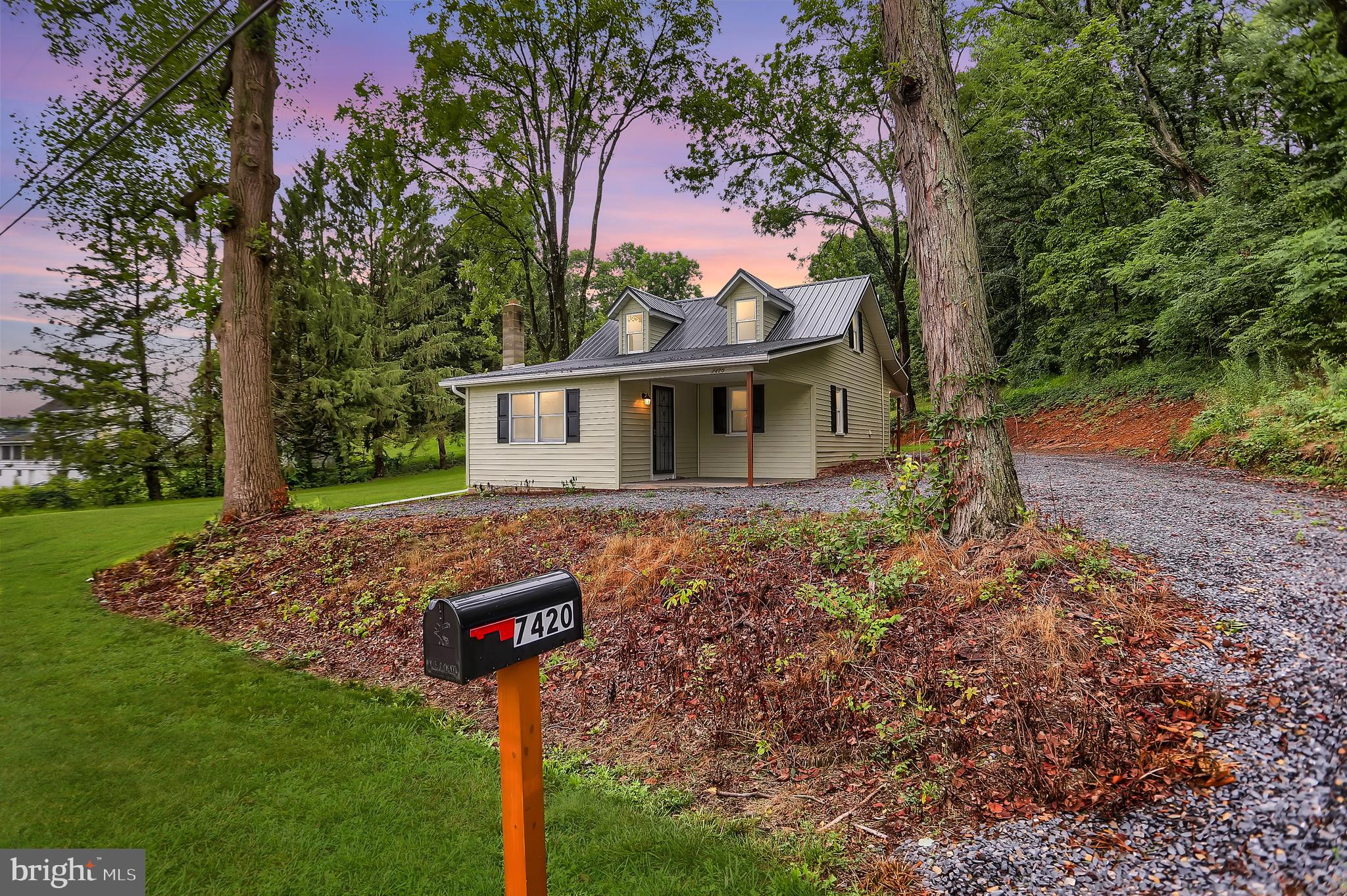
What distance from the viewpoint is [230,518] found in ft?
26.5

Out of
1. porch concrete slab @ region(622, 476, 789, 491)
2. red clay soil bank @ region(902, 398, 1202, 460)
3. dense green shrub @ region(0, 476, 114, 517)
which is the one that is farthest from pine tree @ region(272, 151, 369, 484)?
red clay soil bank @ region(902, 398, 1202, 460)

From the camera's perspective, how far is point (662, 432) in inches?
549

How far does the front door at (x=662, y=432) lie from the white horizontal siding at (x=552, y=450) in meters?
1.24

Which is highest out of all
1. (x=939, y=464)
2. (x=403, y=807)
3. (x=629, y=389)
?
(x=629, y=389)

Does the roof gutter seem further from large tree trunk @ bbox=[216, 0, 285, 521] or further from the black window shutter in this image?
large tree trunk @ bbox=[216, 0, 285, 521]

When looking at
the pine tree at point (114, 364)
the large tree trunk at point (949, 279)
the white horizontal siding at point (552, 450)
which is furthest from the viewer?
the white horizontal siding at point (552, 450)

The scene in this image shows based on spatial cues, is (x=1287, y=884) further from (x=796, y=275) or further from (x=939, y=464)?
(x=796, y=275)

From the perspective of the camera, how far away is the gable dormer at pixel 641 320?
601 inches

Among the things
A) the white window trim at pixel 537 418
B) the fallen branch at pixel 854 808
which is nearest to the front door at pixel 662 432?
the white window trim at pixel 537 418

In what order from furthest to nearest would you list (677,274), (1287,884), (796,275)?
(677,274) < (796,275) < (1287,884)

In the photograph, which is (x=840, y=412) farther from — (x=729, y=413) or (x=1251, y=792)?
(x=1251, y=792)

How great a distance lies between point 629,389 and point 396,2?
7506 millimetres

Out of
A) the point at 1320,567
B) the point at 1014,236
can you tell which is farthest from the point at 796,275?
the point at 1320,567

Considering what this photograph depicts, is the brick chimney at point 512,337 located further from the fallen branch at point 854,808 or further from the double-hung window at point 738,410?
the fallen branch at point 854,808
